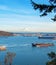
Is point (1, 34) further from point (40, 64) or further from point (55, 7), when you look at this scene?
point (55, 7)

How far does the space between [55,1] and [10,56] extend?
40.6 ft

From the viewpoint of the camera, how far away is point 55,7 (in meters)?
3.08

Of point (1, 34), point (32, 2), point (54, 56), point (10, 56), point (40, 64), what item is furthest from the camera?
point (1, 34)

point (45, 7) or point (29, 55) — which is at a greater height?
point (45, 7)

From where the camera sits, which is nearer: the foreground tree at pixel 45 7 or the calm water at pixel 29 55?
the foreground tree at pixel 45 7

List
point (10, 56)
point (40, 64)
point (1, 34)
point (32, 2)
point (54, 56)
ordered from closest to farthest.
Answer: point (32, 2) → point (54, 56) → point (10, 56) → point (40, 64) → point (1, 34)

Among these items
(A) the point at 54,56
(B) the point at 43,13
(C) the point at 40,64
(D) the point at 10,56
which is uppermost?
(B) the point at 43,13

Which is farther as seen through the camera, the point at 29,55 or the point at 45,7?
the point at 29,55

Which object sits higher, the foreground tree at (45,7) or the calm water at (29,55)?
the foreground tree at (45,7)

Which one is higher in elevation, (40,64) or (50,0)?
(50,0)

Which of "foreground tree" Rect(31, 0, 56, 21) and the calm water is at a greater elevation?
"foreground tree" Rect(31, 0, 56, 21)

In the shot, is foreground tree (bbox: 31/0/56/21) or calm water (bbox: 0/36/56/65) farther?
calm water (bbox: 0/36/56/65)

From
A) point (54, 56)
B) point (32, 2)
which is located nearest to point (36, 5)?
point (32, 2)

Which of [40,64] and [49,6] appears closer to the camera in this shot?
[49,6]
